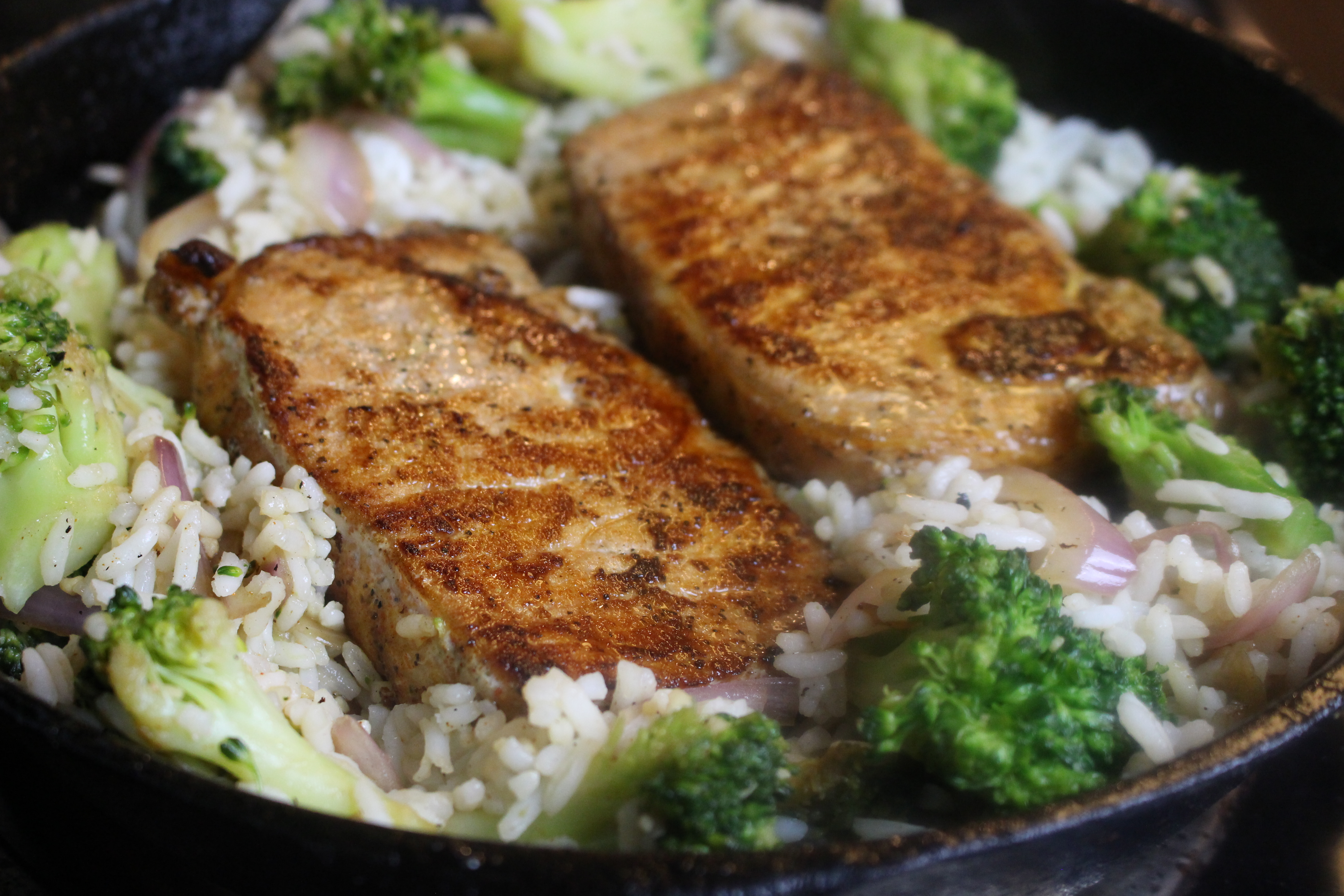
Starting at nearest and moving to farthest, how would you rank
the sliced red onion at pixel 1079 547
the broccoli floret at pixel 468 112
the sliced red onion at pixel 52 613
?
the sliced red onion at pixel 52 613
the sliced red onion at pixel 1079 547
the broccoli floret at pixel 468 112

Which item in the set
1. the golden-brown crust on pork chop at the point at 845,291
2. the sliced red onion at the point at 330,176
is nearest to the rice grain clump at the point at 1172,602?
the golden-brown crust on pork chop at the point at 845,291

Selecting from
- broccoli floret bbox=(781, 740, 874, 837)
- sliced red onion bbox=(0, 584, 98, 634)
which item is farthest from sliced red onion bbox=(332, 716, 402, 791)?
broccoli floret bbox=(781, 740, 874, 837)

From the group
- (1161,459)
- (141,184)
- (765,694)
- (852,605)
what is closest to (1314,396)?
(1161,459)

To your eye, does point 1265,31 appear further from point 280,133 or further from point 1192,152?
point 280,133

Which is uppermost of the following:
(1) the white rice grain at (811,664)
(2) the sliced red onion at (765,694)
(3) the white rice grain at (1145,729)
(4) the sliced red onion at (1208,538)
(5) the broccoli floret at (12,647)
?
(4) the sliced red onion at (1208,538)

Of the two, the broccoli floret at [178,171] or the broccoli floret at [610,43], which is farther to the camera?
the broccoli floret at [610,43]

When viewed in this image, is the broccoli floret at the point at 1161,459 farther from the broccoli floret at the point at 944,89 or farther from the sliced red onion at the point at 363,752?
the sliced red onion at the point at 363,752
